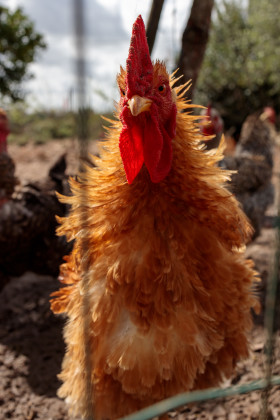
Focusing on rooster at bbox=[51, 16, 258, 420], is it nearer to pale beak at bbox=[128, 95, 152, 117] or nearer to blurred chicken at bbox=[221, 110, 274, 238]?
pale beak at bbox=[128, 95, 152, 117]

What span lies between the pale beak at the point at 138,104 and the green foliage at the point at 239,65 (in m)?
11.8

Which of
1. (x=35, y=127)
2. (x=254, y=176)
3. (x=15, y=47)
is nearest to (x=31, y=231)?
(x=254, y=176)

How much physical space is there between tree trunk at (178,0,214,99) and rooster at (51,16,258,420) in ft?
5.13

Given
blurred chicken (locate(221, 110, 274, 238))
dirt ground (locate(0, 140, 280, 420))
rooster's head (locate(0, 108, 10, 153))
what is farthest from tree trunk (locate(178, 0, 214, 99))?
rooster's head (locate(0, 108, 10, 153))

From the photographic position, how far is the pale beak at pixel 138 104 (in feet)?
4.42

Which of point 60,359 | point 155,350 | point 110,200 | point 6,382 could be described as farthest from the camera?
point 60,359

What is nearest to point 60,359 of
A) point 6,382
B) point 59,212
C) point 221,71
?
point 6,382

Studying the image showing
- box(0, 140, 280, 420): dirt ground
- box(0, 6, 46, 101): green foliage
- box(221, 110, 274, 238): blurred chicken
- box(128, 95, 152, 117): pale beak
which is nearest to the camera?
box(128, 95, 152, 117): pale beak

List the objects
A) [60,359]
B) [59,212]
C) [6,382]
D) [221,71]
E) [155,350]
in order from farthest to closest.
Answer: [221,71], [59,212], [60,359], [6,382], [155,350]

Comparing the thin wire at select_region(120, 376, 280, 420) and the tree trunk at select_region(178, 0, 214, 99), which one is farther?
the tree trunk at select_region(178, 0, 214, 99)

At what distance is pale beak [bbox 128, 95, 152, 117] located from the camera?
1.35m

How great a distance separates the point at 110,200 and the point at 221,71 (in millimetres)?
12666

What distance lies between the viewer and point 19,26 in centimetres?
779

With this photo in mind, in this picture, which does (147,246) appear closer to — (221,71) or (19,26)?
(19,26)
